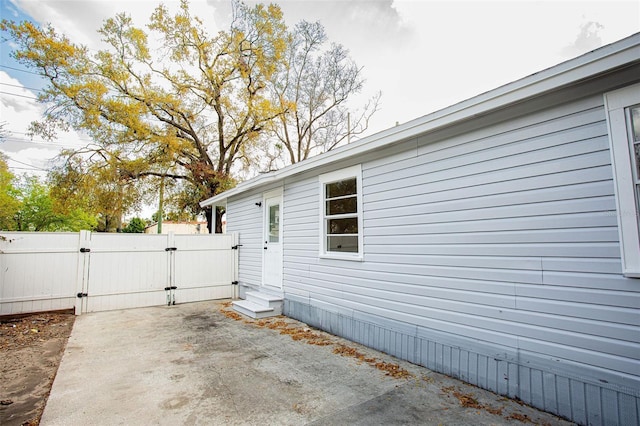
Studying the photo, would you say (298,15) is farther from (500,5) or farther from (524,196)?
(524,196)

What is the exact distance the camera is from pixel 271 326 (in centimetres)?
516

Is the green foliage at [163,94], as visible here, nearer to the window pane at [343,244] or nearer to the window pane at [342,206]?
the window pane at [342,206]

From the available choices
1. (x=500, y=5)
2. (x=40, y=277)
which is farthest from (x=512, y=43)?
(x=40, y=277)

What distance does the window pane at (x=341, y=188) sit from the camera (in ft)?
15.2

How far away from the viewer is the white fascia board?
2109 millimetres

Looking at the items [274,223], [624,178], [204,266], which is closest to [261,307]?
[274,223]

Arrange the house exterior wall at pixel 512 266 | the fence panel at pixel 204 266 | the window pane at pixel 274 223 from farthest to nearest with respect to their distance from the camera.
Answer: the fence panel at pixel 204 266
the window pane at pixel 274 223
the house exterior wall at pixel 512 266

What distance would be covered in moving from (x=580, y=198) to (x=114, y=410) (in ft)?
13.5

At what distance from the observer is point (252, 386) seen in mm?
2941

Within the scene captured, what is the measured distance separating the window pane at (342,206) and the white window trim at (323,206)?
0.12 meters

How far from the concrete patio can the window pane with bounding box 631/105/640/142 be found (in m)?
2.15

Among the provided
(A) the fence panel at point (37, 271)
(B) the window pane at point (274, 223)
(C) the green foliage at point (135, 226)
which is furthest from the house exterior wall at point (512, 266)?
(C) the green foliage at point (135, 226)

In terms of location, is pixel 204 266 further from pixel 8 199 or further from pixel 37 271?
pixel 8 199

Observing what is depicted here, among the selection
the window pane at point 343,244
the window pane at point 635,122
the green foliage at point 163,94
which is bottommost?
the window pane at point 343,244
